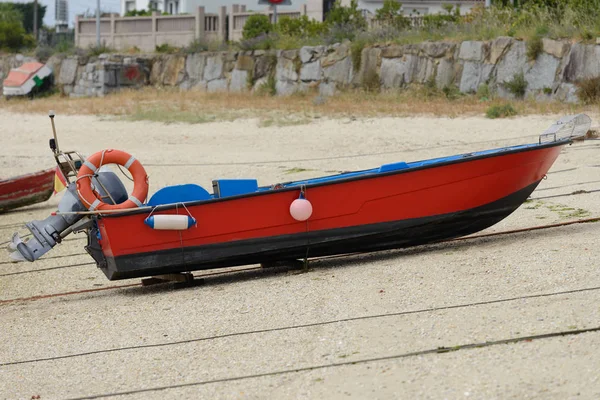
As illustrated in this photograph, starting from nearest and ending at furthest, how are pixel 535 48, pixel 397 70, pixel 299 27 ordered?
pixel 535 48, pixel 397 70, pixel 299 27

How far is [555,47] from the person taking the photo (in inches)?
758

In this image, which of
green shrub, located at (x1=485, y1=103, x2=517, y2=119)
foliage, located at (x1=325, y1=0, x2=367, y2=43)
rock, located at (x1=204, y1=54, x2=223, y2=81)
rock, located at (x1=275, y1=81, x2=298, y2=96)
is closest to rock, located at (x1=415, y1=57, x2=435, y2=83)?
foliage, located at (x1=325, y1=0, x2=367, y2=43)

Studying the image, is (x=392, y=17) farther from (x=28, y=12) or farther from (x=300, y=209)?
(x=28, y=12)

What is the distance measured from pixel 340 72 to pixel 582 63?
7020 millimetres

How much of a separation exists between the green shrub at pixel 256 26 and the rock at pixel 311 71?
5510mm

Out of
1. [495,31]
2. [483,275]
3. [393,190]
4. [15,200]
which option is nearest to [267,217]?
[393,190]

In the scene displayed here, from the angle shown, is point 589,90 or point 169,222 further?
point 589,90

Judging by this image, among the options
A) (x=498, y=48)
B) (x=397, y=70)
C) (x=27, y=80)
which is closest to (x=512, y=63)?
(x=498, y=48)

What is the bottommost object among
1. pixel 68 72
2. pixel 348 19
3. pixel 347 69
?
pixel 68 72

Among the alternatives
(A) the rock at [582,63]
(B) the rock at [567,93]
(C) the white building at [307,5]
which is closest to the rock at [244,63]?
(C) the white building at [307,5]

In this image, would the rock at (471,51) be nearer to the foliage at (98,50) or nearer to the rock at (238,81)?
the rock at (238,81)

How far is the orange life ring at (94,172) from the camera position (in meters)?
8.72

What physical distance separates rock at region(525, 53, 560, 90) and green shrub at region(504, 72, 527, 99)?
0.35ft

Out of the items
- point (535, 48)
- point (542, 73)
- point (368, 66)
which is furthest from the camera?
point (368, 66)
